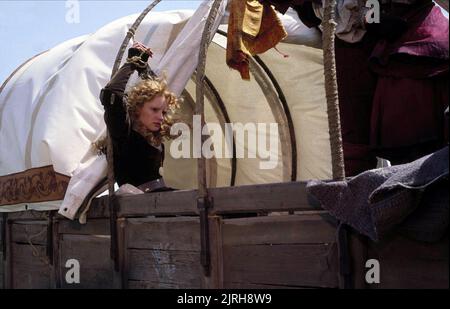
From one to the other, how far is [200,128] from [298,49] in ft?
6.72

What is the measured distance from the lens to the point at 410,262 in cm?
192

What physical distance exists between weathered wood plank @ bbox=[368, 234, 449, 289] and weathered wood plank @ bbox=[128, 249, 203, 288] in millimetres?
983

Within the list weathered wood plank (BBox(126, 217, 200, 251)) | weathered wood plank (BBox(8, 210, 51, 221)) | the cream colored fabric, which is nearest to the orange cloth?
the cream colored fabric

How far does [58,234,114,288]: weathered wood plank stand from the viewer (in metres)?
3.36

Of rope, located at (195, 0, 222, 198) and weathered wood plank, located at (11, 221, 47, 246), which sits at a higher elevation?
rope, located at (195, 0, 222, 198)

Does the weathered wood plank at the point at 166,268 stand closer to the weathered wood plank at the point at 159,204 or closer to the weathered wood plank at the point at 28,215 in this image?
the weathered wood plank at the point at 159,204

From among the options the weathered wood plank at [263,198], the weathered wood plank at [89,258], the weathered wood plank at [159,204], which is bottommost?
the weathered wood plank at [89,258]

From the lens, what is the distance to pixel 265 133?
17.1ft

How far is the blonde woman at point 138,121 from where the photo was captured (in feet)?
11.1

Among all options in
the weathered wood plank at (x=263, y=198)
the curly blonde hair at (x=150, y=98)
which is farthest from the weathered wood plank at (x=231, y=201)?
the curly blonde hair at (x=150, y=98)

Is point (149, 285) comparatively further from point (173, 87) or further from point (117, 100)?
point (173, 87)

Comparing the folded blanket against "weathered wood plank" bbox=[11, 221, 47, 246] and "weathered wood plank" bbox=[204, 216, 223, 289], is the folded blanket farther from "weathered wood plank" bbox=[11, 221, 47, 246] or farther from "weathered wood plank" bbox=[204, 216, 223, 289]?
"weathered wood plank" bbox=[11, 221, 47, 246]

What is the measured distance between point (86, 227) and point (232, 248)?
130 centimetres

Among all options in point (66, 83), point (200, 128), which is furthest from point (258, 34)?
point (66, 83)
